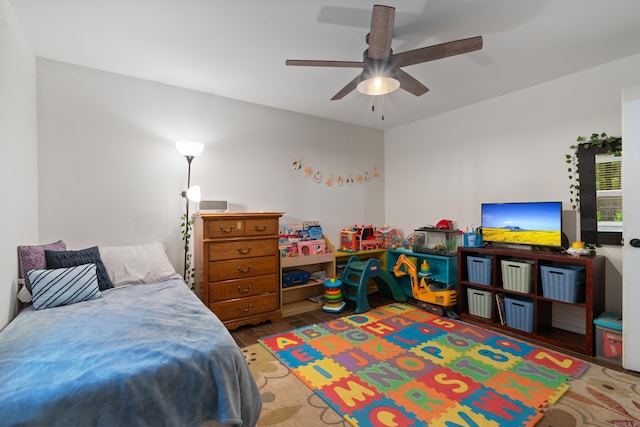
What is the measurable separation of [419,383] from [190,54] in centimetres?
303

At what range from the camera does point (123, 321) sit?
165cm

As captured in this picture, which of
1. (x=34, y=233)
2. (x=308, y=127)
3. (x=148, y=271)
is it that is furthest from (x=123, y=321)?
(x=308, y=127)

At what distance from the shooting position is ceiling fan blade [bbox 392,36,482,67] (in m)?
1.79

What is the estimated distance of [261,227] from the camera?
3162 millimetres

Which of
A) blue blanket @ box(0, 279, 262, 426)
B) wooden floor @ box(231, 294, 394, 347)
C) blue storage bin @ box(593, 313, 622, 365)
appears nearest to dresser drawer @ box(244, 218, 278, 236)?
wooden floor @ box(231, 294, 394, 347)

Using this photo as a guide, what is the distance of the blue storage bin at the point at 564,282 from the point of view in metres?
2.64

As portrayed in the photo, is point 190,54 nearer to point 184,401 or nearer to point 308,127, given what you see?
point 308,127

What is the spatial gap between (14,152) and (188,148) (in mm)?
1203

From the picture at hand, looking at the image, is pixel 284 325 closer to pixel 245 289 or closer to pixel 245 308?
pixel 245 308

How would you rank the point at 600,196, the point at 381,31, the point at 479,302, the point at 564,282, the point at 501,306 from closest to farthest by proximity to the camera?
1. the point at 381,31
2. the point at 564,282
3. the point at 600,196
4. the point at 501,306
5. the point at 479,302

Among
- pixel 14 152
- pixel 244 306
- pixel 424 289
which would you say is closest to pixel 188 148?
pixel 14 152

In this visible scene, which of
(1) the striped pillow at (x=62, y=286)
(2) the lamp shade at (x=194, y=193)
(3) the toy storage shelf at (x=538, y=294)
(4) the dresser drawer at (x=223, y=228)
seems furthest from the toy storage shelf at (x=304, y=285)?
(1) the striped pillow at (x=62, y=286)

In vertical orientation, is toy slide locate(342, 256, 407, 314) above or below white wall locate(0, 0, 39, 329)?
below

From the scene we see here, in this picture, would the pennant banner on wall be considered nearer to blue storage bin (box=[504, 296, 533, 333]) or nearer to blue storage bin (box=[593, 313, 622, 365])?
blue storage bin (box=[504, 296, 533, 333])
